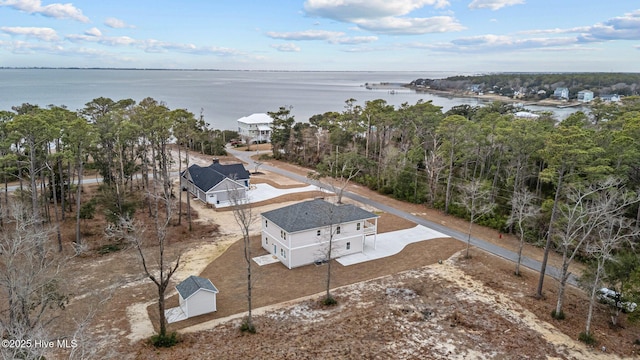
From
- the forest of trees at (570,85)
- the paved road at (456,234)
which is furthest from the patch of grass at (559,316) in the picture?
the forest of trees at (570,85)

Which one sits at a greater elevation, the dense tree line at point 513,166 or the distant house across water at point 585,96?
the distant house across water at point 585,96

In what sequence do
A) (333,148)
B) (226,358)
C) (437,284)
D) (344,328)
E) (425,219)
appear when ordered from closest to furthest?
1. (226,358)
2. (344,328)
3. (437,284)
4. (425,219)
5. (333,148)

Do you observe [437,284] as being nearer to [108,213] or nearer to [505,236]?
[505,236]

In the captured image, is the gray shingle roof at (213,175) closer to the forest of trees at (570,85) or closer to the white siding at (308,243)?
the white siding at (308,243)

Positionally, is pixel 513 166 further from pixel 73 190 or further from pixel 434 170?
pixel 73 190

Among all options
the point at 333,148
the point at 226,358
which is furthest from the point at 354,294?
the point at 333,148

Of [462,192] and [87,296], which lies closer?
[87,296]
